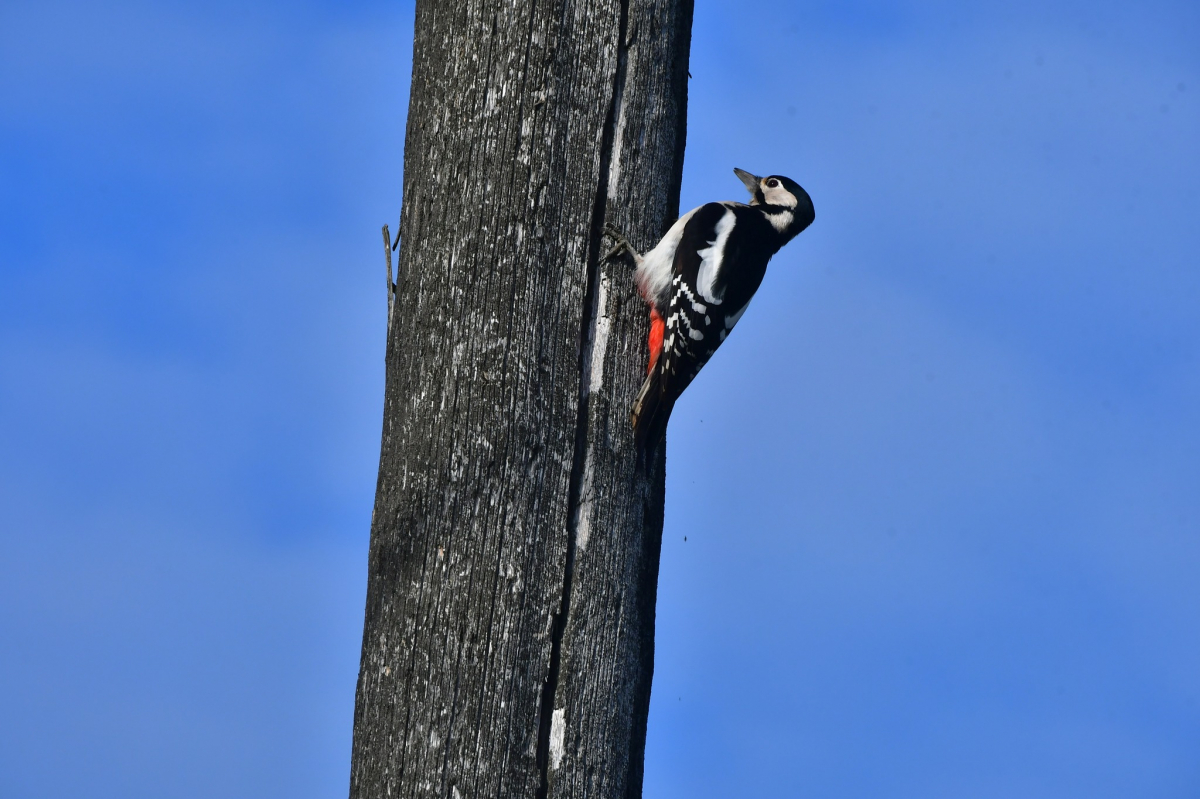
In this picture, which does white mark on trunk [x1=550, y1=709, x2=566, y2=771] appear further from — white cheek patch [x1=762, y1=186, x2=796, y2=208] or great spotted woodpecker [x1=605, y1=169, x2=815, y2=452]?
white cheek patch [x1=762, y1=186, x2=796, y2=208]

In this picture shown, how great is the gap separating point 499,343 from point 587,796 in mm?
985

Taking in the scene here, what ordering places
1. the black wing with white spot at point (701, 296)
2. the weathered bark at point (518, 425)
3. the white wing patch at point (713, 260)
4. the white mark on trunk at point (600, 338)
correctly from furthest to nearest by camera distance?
the white wing patch at point (713, 260)
the black wing with white spot at point (701, 296)
the white mark on trunk at point (600, 338)
the weathered bark at point (518, 425)

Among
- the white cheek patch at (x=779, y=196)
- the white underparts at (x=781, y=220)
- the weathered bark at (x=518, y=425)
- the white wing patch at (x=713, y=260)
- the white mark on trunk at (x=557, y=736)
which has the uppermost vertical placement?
the white cheek patch at (x=779, y=196)

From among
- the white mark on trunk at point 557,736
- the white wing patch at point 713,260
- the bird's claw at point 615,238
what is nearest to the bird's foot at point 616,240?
the bird's claw at point 615,238

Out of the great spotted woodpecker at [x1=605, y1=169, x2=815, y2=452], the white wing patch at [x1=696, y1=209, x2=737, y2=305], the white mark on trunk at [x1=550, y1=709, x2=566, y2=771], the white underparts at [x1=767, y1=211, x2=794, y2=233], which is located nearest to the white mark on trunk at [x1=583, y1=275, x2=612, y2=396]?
the great spotted woodpecker at [x1=605, y1=169, x2=815, y2=452]

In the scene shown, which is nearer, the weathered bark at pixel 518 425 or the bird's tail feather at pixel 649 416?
the weathered bark at pixel 518 425

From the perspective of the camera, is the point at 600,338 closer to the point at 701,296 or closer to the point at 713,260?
the point at 701,296

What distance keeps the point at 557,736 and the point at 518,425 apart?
66cm

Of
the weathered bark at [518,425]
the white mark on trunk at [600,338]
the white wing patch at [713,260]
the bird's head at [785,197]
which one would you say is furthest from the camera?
the bird's head at [785,197]

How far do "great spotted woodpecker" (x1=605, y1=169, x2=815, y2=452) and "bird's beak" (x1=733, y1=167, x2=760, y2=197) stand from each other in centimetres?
8

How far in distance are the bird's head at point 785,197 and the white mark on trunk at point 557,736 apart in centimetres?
277

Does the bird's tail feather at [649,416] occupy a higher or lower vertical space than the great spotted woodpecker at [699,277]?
lower

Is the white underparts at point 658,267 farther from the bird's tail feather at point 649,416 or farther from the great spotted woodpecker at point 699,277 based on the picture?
the bird's tail feather at point 649,416

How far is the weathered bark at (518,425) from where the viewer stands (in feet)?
7.21
